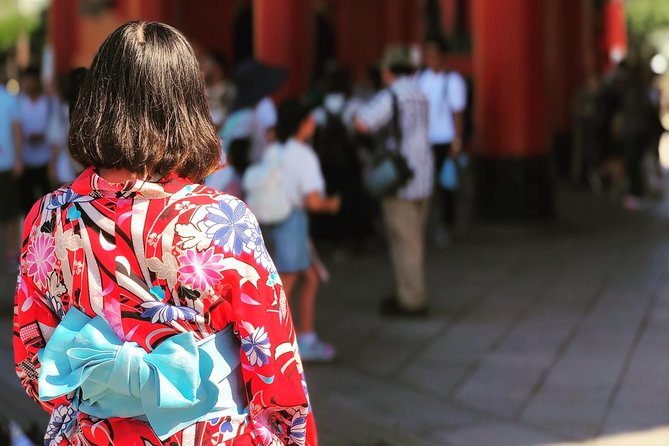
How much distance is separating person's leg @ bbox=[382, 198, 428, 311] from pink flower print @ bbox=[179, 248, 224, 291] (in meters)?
5.15

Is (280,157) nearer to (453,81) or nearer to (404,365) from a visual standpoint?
(404,365)

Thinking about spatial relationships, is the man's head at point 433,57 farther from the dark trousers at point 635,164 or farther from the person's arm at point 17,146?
the person's arm at point 17,146

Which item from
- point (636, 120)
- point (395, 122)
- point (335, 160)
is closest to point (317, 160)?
point (395, 122)

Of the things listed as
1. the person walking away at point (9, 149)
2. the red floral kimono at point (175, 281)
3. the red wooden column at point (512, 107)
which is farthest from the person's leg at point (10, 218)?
the red floral kimono at point (175, 281)

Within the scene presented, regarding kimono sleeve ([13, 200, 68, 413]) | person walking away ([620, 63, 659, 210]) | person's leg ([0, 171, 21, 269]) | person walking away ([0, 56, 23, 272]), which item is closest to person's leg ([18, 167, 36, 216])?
person's leg ([0, 171, 21, 269])

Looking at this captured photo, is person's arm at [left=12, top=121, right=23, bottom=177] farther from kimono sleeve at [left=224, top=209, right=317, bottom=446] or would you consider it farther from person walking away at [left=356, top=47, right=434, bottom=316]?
kimono sleeve at [left=224, top=209, right=317, bottom=446]

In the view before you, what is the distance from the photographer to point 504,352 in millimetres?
6590

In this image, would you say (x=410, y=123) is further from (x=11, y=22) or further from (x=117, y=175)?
(x=11, y=22)

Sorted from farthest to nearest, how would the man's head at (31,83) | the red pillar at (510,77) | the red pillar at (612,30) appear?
the red pillar at (612,30) → the red pillar at (510,77) → the man's head at (31,83)

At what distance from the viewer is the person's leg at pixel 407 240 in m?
7.23

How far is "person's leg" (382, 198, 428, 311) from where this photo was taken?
23.7 feet

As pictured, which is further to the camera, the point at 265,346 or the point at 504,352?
the point at 504,352

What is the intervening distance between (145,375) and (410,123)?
522 centimetres

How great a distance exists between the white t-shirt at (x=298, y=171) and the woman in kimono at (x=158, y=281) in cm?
396
